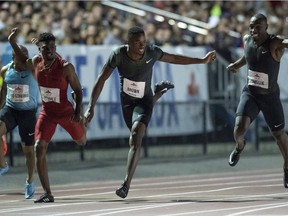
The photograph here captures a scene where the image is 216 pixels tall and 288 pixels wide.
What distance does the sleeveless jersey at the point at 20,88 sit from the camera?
16.7 m

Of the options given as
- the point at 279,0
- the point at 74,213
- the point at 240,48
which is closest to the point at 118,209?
the point at 74,213

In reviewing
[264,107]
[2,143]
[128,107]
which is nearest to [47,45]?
[128,107]

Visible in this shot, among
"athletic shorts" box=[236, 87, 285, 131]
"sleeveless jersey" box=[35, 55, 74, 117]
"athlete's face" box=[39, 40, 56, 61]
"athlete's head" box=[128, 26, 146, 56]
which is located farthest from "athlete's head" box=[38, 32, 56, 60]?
"athletic shorts" box=[236, 87, 285, 131]

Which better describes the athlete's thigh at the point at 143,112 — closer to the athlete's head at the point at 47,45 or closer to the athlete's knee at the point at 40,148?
the athlete's knee at the point at 40,148

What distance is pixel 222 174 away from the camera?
2148cm

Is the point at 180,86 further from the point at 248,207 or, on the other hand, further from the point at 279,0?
the point at 248,207

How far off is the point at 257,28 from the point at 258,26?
0.03m

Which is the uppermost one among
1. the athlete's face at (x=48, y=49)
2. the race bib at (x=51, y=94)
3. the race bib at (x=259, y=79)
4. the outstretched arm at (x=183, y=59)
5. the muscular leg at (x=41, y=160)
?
the athlete's face at (x=48, y=49)

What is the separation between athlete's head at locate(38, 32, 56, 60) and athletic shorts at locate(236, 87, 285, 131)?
9.89ft

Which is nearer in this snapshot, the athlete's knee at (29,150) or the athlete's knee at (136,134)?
the athlete's knee at (136,134)

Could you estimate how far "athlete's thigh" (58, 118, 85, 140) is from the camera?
50.8ft

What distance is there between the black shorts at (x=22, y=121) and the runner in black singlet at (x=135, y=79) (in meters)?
1.54

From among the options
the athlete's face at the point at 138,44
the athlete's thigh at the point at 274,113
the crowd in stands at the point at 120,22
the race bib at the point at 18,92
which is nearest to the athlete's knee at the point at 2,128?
the race bib at the point at 18,92

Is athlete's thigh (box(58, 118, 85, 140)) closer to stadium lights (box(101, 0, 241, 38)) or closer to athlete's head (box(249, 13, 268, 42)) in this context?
athlete's head (box(249, 13, 268, 42))
